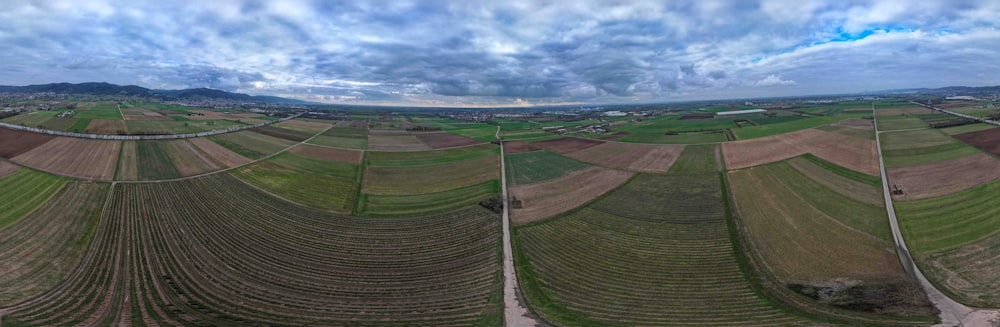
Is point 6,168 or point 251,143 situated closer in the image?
point 6,168

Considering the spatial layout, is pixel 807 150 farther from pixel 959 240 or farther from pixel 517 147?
pixel 517 147

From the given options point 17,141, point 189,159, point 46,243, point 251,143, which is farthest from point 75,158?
point 46,243

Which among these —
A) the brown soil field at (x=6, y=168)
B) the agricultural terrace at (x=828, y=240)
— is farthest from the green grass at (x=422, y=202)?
the brown soil field at (x=6, y=168)

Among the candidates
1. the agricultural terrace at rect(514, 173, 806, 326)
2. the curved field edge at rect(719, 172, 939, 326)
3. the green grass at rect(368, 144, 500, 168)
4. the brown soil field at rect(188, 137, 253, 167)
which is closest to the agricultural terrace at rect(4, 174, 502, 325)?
the agricultural terrace at rect(514, 173, 806, 326)

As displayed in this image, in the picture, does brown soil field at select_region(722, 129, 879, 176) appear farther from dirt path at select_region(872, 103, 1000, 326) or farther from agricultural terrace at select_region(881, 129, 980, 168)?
dirt path at select_region(872, 103, 1000, 326)

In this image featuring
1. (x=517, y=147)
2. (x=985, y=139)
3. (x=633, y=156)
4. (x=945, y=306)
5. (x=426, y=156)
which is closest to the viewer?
(x=945, y=306)

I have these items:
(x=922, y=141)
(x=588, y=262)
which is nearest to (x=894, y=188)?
(x=922, y=141)
